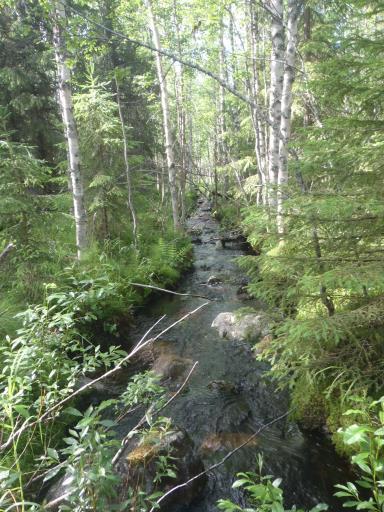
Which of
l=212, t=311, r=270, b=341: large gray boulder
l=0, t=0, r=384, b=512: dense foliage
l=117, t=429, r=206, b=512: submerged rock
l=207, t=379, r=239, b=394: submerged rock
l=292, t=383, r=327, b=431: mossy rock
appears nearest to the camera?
l=0, t=0, r=384, b=512: dense foliage

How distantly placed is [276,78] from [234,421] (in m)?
7.27

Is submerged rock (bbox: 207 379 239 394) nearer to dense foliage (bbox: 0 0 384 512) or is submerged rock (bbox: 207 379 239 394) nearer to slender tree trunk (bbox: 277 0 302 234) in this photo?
dense foliage (bbox: 0 0 384 512)

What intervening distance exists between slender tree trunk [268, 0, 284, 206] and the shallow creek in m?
3.00

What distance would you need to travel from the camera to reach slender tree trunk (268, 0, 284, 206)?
693 centimetres

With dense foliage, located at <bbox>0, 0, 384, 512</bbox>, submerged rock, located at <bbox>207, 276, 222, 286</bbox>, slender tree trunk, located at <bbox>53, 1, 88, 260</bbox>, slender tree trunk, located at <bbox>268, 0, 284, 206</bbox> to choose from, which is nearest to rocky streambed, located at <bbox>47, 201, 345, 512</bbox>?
dense foliage, located at <bbox>0, 0, 384, 512</bbox>

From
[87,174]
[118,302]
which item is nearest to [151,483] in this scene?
[118,302]

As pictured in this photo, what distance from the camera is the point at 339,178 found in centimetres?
361

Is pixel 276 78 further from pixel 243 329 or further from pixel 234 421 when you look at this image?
pixel 234 421

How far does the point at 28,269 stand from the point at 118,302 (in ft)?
6.60

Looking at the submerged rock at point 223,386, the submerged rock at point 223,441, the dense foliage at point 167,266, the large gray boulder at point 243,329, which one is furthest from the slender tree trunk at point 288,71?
the submerged rock at point 223,441

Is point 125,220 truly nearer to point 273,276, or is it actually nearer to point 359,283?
point 273,276

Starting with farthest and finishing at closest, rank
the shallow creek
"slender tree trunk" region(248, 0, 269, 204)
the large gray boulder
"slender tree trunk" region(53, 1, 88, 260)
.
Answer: "slender tree trunk" region(248, 0, 269, 204) < "slender tree trunk" region(53, 1, 88, 260) < the large gray boulder < the shallow creek

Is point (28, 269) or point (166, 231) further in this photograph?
point (166, 231)

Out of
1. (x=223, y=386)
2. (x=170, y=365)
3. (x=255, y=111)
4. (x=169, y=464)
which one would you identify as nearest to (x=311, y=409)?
(x=223, y=386)
